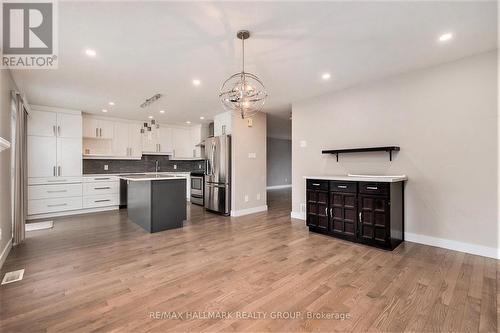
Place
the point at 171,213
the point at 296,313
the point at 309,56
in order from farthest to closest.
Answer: the point at 171,213, the point at 309,56, the point at 296,313

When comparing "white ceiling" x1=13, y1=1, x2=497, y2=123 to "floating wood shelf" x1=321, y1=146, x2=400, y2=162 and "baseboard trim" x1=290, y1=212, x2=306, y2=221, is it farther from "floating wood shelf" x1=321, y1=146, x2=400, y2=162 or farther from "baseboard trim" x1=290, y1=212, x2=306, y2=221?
"baseboard trim" x1=290, y1=212, x2=306, y2=221

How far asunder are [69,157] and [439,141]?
7403 millimetres

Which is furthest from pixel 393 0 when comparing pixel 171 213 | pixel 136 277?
pixel 171 213

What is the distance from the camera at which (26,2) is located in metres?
1.95

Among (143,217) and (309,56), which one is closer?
(309,56)

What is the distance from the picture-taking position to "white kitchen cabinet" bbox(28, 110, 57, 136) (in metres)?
4.94

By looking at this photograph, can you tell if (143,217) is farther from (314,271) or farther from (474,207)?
(474,207)

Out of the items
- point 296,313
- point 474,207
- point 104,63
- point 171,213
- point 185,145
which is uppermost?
point 104,63

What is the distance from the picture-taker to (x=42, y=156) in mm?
5031

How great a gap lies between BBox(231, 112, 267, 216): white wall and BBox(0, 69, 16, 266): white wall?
366cm

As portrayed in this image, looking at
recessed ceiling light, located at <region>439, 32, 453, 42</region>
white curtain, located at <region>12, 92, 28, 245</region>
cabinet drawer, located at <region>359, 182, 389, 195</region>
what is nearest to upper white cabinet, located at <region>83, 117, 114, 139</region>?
white curtain, located at <region>12, 92, 28, 245</region>

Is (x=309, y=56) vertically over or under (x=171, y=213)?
over

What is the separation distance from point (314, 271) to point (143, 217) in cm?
323

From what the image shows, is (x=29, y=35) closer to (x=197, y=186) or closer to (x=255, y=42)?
(x=255, y=42)
